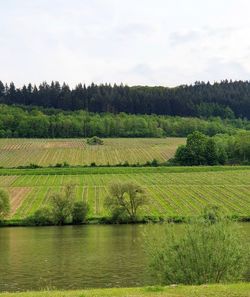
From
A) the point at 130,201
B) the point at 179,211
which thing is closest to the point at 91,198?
the point at 130,201

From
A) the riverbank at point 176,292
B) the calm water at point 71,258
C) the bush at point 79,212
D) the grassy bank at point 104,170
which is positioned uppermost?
the grassy bank at point 104,170

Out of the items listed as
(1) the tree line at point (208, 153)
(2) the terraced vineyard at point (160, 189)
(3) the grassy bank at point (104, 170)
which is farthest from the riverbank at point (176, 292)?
(1) the tree line at point (208, 153)

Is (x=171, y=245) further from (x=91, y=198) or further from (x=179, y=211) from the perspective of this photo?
(x=91, y=198)

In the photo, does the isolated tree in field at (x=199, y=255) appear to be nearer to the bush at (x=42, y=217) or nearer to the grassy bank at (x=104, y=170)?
the bush at (x=42, y=217)

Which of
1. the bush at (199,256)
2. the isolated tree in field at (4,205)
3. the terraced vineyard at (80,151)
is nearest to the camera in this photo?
the bush at (199,256)

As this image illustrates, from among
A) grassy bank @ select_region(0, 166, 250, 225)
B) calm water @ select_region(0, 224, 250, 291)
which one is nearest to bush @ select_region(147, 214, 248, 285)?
calm water @ select_region(0, 224, 250, 291)

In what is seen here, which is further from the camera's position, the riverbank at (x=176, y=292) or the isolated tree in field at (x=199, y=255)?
the isolated tree in field at (x=199, y=255)

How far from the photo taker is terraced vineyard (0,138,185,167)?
144 m

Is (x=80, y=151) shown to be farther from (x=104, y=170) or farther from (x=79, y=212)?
(x=79, y=212)

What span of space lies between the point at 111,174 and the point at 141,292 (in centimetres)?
10205

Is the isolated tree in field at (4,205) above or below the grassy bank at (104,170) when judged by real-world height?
below

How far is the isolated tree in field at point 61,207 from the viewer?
3578 inches

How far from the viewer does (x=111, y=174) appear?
12600 centimetres

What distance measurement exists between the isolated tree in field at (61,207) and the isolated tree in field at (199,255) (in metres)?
60.2
